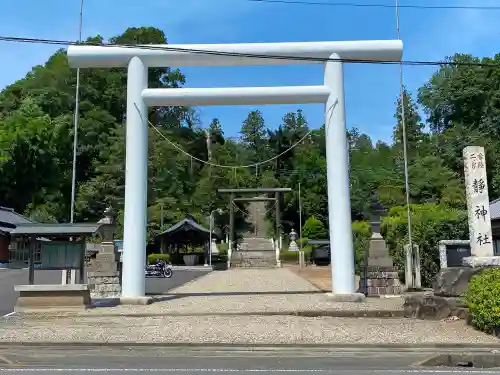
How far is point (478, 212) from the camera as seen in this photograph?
11156mm

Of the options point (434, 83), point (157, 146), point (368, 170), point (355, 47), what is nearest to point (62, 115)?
point (157, 146)

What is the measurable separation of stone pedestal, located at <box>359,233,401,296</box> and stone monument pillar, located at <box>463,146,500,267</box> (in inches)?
152

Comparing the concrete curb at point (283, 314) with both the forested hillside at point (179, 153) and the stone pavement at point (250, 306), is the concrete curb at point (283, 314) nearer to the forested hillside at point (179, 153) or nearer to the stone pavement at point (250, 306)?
the stone pavement at point (250, 306)

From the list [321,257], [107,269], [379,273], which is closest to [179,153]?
[321,257]

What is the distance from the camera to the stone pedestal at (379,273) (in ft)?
49.5

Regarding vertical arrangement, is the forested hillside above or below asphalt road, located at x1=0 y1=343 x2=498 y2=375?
above

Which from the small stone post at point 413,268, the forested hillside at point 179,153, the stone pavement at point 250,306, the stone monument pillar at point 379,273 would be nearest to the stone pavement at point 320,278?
the small stone post at point 413,268

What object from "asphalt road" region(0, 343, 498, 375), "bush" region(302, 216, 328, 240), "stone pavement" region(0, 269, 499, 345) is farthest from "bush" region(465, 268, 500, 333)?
"bush" region(302, 216, 328, 240)

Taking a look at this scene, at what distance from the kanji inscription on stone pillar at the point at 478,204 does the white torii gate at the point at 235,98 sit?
308cm

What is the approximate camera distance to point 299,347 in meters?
8.22

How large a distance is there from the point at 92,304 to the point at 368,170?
47.2 m

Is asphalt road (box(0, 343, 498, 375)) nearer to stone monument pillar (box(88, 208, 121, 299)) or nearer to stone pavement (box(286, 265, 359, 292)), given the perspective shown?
stone monument pillar (box(88, 208, 121, 299))

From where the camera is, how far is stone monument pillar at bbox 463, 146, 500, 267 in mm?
10859

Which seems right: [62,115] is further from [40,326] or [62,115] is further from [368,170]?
[40,326]
